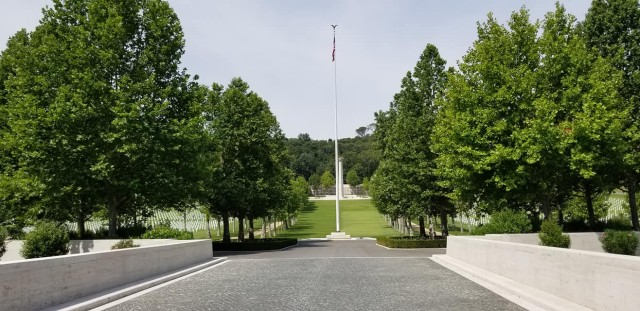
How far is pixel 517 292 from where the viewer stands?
11.5 meters

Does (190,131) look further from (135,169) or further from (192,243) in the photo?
(192,243)

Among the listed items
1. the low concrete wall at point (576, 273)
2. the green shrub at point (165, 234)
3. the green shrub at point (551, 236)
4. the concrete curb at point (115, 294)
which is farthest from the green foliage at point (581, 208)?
the concrete curb at point (115, 294)

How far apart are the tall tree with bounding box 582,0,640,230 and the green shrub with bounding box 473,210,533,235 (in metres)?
9.09

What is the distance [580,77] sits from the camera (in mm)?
26547

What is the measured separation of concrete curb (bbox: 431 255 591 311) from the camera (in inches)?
378

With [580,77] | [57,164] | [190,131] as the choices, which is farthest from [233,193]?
[580,77]

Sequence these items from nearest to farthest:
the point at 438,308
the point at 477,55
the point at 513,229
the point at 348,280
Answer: the point at 438,308
the point at 348,280
the point at 513,229
the point at 477,55

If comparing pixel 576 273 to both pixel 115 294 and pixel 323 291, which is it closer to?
pixel 323 291

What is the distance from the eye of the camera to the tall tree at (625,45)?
1123 inches

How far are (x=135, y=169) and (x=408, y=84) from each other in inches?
867

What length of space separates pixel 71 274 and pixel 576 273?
33.4ft


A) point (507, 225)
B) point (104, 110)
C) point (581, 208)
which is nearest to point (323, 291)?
point (507, 225)

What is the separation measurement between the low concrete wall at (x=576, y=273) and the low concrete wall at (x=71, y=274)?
10.0 m

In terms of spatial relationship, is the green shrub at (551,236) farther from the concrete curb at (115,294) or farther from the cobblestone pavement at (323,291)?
the concrete curb at (115,294)
